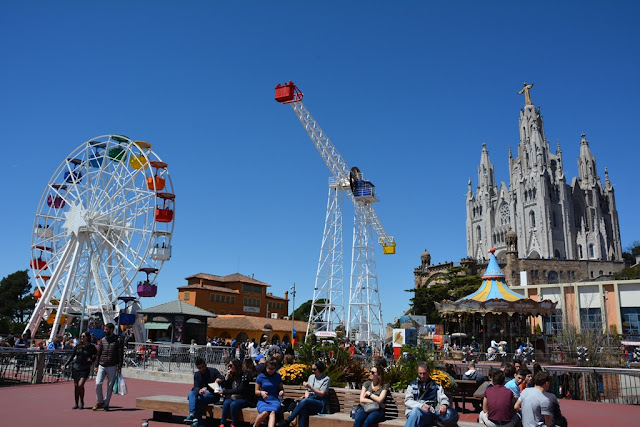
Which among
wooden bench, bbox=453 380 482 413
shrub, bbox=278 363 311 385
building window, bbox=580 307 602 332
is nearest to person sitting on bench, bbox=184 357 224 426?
shrub, bbox=278 363 311 385

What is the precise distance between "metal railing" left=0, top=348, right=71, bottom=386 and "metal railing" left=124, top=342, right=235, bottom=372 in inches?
130

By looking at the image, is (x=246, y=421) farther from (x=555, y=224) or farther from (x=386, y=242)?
(x=555, y=224)

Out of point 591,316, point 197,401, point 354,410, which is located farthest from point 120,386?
point 591,316

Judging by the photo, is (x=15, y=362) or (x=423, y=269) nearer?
(x=15, y=362)

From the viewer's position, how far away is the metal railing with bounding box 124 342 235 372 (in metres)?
18.7

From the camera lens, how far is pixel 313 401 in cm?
757

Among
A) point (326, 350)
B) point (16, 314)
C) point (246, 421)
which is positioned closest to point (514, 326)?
point (326, 350)

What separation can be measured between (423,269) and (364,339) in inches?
1546

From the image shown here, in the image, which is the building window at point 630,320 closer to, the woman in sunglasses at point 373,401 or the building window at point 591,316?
the building window at point 591,316

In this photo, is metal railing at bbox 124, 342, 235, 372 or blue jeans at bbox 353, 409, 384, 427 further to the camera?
metal railing at bbox 124, 342, 235, 372

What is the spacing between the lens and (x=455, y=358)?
1081 inches

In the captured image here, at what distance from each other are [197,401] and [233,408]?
706 mm

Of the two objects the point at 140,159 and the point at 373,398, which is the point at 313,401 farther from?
the point at 140,159

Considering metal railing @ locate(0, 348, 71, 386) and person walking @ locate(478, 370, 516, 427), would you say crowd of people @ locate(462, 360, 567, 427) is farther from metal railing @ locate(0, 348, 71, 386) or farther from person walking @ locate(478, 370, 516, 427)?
metal railing @ locate(0, 348, 71, 386)
